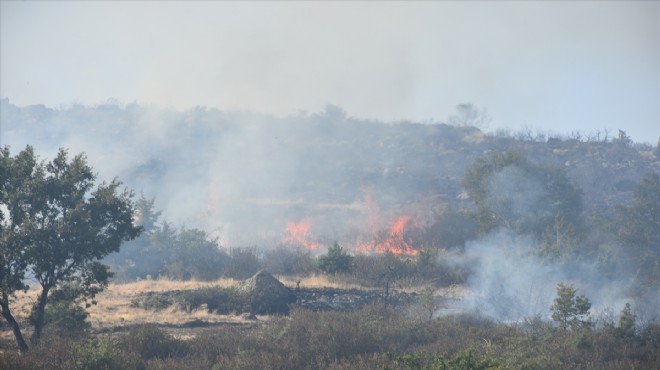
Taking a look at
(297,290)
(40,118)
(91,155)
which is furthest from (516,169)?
(40,118)

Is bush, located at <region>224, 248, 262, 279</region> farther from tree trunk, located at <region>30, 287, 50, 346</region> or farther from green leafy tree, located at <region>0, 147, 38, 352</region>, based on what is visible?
green leafy tree, located at <region>0, 147, 38, 352</region>

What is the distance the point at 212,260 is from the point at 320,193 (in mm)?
34718

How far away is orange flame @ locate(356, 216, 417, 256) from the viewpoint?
1823 inches

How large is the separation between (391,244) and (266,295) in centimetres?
2060

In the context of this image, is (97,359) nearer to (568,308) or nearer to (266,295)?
(266,295)

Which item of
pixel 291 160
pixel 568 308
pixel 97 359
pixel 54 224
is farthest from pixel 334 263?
pixel 291 160

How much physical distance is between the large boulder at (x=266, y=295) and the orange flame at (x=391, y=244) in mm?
17098

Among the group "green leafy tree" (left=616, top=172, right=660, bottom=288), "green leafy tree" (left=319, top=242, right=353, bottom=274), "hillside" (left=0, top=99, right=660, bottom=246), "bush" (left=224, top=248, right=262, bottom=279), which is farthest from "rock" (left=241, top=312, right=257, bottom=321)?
"hillside" (left=0, top=99, right=660, bottom=246)

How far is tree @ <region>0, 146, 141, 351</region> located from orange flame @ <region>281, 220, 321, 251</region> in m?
29.5

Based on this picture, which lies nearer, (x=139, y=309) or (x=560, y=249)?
(x=139, y=309)

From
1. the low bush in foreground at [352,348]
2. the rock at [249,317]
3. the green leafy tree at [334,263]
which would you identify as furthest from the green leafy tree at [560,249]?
the rock at [249,317]

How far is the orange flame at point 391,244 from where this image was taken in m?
46.3

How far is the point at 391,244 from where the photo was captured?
4753 cm

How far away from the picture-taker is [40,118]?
90688 mm
